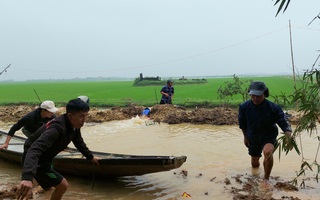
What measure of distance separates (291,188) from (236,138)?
14.6 ft

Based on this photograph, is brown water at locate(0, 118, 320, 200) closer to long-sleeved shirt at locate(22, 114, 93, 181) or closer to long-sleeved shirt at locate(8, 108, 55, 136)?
long-sleeved shirt at locate(8, 108, 55, 136)

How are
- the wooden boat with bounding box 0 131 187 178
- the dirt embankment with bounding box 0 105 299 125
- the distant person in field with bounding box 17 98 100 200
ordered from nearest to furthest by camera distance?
1. the distant person in field with bounding box 17 98 100 200
2. the wooden boat with bounding box 0 131 187 178
3. the dirt embankment with bounding box 0 105 299 125

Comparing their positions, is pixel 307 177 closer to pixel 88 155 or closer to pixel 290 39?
pixel 290 39

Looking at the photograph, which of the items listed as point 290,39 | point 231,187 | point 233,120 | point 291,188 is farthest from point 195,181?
point 233,120

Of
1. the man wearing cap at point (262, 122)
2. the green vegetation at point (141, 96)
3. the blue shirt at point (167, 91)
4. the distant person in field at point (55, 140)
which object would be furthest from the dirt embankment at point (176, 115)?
the distant person in field at point (55, 140)

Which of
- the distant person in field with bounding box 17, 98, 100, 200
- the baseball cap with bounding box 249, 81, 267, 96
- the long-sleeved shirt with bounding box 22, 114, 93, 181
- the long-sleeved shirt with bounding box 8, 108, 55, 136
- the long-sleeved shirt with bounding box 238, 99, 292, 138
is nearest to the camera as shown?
the long-sleeved shirt with bounding box 22, 114, 93, 181

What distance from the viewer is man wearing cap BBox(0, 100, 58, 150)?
197 inches

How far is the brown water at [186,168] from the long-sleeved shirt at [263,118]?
832 mm

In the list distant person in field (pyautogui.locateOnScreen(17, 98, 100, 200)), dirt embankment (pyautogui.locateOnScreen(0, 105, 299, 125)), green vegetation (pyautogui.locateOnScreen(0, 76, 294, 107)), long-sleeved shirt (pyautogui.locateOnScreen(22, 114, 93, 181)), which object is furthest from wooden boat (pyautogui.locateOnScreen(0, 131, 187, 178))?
dirt embankment (pyautogui.locateOnScreen(0, 105, 299, 125))

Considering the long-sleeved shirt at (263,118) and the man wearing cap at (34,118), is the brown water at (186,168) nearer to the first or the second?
the long-sleeved shirt at (263,118)

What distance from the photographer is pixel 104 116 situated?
1355 cm

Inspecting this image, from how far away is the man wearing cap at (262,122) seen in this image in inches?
189

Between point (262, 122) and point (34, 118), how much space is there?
142 inches

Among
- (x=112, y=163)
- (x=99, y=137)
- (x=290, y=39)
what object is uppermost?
(x=290, y=39)
